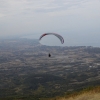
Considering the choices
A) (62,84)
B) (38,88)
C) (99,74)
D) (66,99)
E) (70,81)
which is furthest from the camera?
(99,74)

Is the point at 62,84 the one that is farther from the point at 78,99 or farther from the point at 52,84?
the point at 78,99

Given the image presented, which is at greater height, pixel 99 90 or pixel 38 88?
pixel 99 90

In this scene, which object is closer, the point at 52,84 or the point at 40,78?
the point at 52,84

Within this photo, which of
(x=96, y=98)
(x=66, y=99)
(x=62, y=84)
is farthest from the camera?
(x=62, y=84)

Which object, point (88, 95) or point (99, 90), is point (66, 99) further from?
point (99, 90)

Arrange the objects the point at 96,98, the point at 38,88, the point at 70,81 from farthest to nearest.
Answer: the point at 70,81 < the point at 38,88 < the point at 96,98

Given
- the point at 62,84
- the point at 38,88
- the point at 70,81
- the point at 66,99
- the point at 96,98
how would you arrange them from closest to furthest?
1. the point at 96,98
2. the point at 66,99
3. the point at 38,88
4. the point at 62,84
5. the point at 70,81

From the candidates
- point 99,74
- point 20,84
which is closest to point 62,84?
point 20,84

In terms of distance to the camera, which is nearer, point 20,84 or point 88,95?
point 88,95

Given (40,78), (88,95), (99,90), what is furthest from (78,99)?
(40,78)

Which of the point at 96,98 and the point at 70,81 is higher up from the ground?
the point at 96,98
